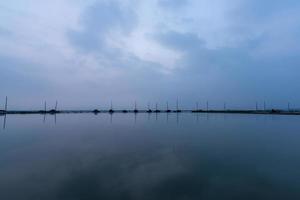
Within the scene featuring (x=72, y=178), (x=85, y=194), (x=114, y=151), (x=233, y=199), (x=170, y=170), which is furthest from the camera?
(x=114, y=151)

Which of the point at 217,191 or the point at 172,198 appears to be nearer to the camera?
the point at 172,198

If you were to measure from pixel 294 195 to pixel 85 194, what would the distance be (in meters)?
5.63

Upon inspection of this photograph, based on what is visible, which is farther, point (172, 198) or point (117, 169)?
point (117, 169)

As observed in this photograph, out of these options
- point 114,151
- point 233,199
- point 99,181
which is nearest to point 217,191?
point 233,199

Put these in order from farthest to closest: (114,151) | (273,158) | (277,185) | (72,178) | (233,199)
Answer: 1. (114,151)
2. (273,158)
3. (72,178)
4. (277,185)
5. (233,199)

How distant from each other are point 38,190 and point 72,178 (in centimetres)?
127

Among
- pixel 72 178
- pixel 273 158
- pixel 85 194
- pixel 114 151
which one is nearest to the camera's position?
pixel 85 194

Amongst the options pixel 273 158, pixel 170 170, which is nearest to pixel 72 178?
pixel 170 170

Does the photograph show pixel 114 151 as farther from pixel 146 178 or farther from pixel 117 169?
pixel 146 178

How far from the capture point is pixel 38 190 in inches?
271

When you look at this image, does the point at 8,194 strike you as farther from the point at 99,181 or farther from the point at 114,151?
the point at 114,151

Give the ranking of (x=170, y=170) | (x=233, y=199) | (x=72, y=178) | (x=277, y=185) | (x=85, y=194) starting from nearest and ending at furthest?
(x=233, y=199) → (x=85, y=194) → (x=277, y=185) → (x=72, y=178) → (x=170, y=170)

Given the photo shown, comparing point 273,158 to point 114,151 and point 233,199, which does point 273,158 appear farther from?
point 114,151

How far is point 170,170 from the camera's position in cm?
920
